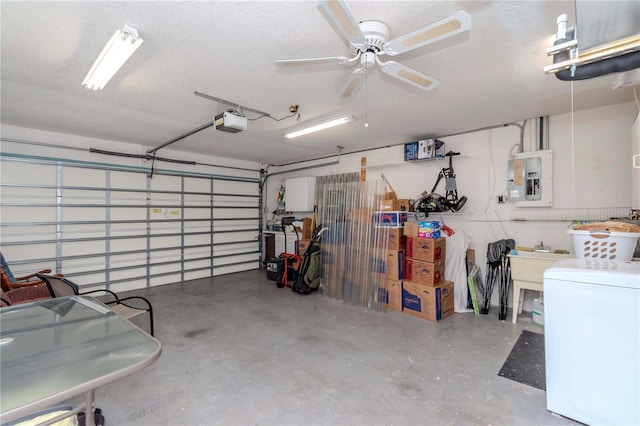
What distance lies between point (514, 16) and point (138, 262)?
20.7 feet

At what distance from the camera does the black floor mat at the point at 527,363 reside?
239 cm

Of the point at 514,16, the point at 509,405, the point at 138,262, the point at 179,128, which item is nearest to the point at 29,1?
the point at 179,128

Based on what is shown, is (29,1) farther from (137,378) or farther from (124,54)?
(137,378)

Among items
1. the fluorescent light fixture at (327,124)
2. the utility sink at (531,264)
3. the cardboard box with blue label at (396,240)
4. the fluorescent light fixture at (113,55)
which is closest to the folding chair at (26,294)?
the fluorescent light fixture at (113,55)

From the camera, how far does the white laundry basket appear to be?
7.36 ft

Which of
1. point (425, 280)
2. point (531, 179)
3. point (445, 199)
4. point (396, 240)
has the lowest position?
point (425, 280)

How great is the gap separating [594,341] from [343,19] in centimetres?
242

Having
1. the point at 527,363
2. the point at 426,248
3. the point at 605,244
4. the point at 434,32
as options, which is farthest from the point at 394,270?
the point at 434,32

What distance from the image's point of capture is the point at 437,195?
4.44 meters

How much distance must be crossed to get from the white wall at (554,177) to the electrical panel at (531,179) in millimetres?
113

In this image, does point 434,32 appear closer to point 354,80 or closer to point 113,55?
point 354,80

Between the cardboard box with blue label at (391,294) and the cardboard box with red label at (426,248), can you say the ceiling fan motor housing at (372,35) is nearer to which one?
the cardboard box with red label at (426,248)

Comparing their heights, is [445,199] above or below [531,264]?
above

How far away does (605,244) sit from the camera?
2340 mm
